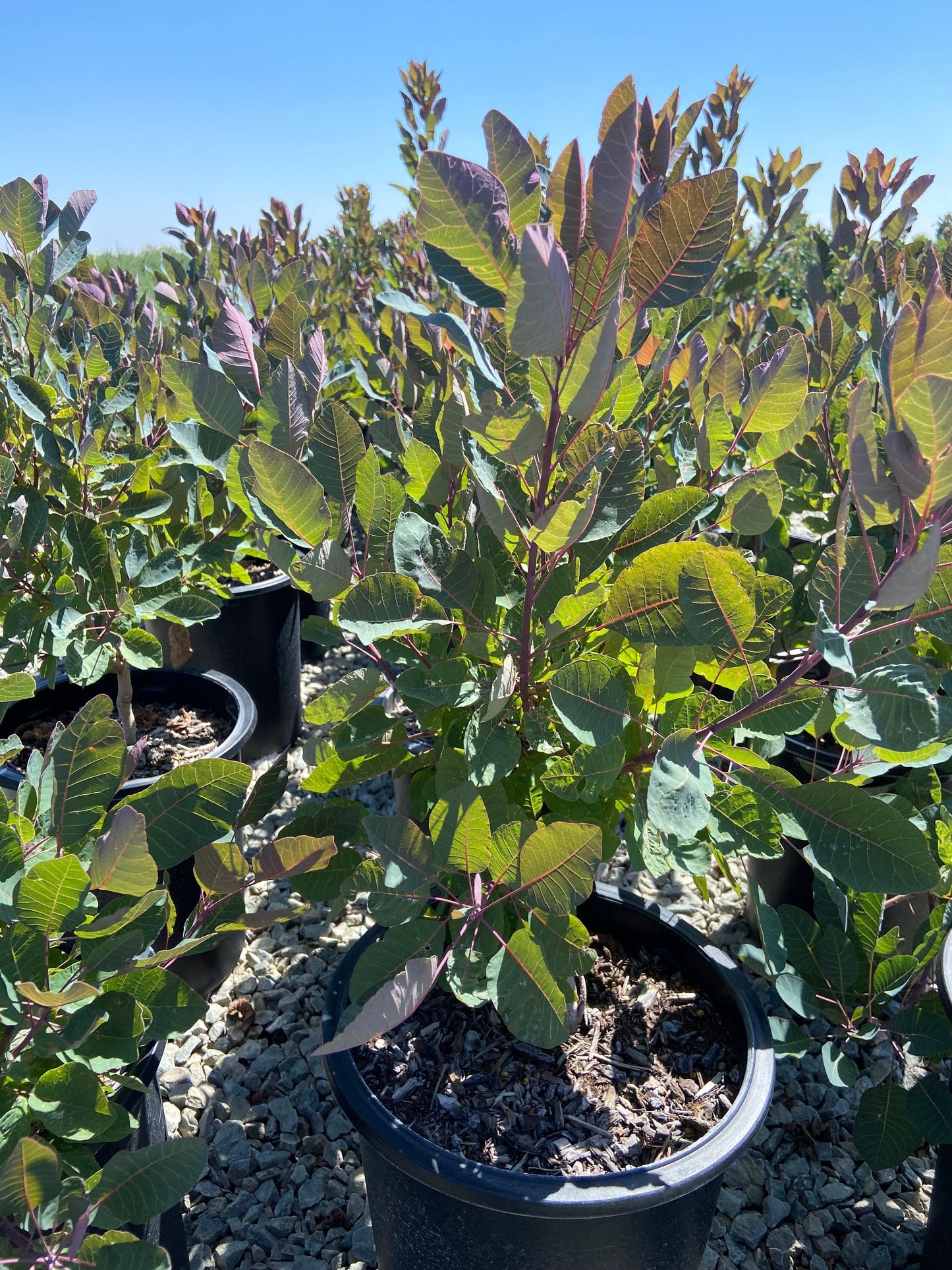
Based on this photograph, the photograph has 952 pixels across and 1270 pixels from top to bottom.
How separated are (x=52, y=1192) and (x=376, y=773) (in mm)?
585

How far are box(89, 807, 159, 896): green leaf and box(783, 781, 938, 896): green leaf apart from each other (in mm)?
713

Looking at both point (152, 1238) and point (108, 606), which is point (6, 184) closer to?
point (108, 606)

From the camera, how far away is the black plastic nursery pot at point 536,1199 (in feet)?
3.56

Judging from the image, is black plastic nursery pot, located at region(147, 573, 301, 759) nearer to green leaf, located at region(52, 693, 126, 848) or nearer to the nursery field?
the nursery field

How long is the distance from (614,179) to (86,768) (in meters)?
0.81

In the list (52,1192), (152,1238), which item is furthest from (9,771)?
(52,1192)

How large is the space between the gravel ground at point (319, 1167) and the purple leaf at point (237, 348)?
1.20 meters

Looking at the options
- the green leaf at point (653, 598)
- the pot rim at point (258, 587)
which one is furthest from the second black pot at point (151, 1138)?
the pot rim at point (258, 587)

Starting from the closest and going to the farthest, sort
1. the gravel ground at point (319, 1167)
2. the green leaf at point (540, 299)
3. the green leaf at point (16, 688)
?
1. the green leaf at point (540, 299)
2. the green leaf at point (16, 688)
3. the gravel ground at point (319, 1167)

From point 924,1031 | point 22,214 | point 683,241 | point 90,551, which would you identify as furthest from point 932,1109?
point 22,214

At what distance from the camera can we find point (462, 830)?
0.98 meters

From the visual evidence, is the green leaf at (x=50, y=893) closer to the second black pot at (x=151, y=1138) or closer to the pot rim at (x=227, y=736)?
the second black pot at (x=151, y=1138)

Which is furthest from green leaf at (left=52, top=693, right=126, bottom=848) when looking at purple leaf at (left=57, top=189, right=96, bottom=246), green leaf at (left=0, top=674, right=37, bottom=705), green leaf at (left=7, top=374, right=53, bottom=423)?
purple leaf at (left=57, top=189, right=96, bottom=246)

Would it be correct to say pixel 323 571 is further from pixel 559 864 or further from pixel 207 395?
pixel 559 864
